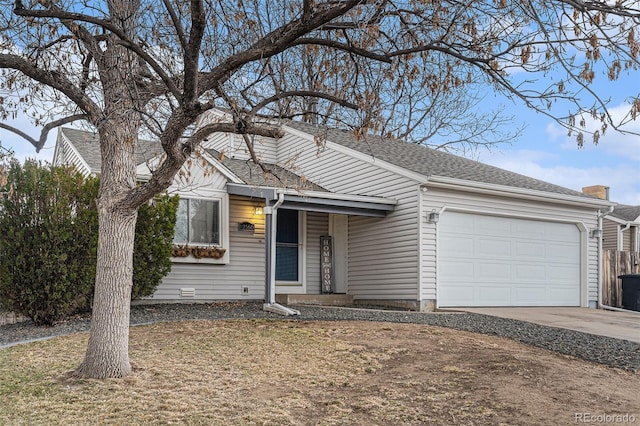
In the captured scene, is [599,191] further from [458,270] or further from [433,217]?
[433,217]

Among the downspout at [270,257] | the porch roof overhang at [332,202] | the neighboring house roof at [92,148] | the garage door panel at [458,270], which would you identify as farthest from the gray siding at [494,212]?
the neighboring house roof at [92,148]

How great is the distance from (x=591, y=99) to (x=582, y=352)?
3.88 m

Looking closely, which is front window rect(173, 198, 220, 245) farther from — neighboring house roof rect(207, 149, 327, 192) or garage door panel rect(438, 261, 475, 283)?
garage door panel rect(438, 261, 475, 283)

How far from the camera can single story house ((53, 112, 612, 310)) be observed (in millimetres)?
12281

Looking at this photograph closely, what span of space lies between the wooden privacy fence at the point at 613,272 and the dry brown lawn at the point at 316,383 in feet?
28.5

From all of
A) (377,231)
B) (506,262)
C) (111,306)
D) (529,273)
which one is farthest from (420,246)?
(111,306)

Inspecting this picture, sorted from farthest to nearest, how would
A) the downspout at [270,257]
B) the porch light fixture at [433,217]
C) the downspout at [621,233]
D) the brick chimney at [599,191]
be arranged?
the brick chimney at [599,191], the downspout at [621,233], the porch light fixture at [433,217], the downspout at [270,257]

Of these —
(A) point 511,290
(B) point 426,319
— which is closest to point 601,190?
(A) point 511,290

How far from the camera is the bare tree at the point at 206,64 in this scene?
5.23 meters

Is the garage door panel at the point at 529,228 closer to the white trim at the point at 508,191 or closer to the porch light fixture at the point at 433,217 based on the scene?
the white trim at the point at 508,191

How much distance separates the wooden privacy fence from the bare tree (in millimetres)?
10521

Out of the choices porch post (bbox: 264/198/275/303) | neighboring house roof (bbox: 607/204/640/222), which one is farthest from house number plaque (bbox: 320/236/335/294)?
neighboring house roof (bbox: 607/204/640/222)

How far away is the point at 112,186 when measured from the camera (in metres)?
6.50

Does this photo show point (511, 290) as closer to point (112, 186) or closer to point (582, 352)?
point (582, 352)
